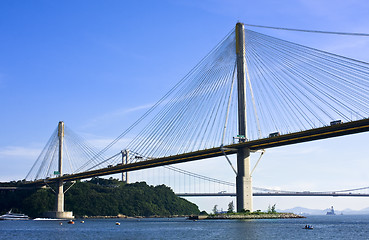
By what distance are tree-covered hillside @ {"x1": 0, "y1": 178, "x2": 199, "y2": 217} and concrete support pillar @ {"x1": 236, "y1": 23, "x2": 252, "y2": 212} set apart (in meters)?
82.9

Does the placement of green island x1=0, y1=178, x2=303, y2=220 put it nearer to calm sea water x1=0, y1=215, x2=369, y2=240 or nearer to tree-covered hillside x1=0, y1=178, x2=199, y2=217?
tree-covered hillside x1=0, y1=178, x2=199, y2=217

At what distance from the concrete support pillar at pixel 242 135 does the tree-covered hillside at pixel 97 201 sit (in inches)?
3264

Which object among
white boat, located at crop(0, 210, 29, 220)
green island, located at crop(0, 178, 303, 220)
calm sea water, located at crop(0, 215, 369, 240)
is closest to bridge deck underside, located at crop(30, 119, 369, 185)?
calm sea water, located at crop(0, 215, 369, 240)

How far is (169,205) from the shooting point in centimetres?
19850

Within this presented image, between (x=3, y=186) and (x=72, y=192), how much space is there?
2286 centimetres

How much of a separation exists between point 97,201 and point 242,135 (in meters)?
93.5

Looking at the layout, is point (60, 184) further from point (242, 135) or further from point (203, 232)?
point (203, 232)

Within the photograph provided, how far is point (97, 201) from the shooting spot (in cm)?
17100

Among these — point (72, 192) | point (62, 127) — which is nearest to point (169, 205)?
point (72, 192)

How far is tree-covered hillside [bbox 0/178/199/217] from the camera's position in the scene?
521ft

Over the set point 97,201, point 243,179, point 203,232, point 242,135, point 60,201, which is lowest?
point 203,232

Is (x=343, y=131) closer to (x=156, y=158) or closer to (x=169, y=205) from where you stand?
(x=156, y=158)

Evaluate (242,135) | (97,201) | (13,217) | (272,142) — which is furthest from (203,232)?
(97,201)

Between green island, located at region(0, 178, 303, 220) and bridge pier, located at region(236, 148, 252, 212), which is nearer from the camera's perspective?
bridge pier, located at region(236, 148, 252, 212)
